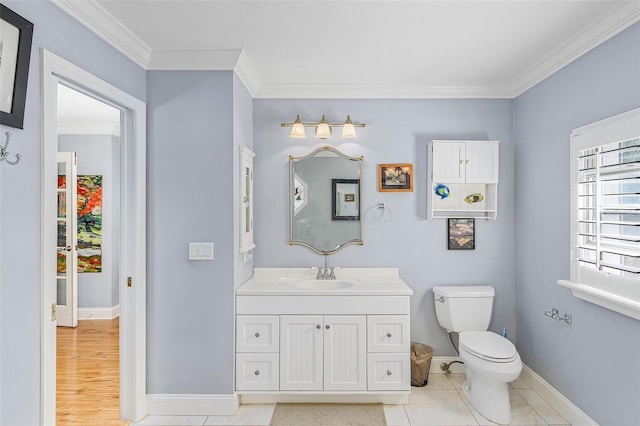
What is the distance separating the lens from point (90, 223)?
4.84 meters

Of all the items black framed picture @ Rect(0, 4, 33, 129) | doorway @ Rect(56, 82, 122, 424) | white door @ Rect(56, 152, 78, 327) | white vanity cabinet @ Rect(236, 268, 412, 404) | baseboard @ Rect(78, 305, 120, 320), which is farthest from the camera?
baseboard @ Rect(78, 305, 120, 320)

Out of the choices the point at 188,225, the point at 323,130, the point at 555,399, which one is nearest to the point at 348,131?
the point at 323,130

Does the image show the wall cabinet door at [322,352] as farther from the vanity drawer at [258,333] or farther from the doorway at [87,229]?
the doorway at [87,229]

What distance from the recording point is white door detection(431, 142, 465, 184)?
3.20 metres

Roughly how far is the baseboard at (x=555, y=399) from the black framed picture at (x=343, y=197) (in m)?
1.86

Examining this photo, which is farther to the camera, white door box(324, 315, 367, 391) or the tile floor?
white door box(324, 315, 367, 391)

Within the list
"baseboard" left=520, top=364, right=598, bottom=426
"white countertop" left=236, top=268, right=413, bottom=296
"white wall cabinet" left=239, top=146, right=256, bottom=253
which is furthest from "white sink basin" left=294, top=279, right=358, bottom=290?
"baseboard" left=520, top=364, right=598, bottom=426

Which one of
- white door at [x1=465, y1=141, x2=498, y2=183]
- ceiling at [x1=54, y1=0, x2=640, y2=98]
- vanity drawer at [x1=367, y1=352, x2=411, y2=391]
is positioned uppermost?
ceiling at [x1=54, y1=0, x2=640, y2=98]

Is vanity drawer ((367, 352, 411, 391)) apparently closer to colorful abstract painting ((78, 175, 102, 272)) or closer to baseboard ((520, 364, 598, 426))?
baseboard ((520, 364, 598, 426))

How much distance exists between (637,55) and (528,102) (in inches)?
43.6

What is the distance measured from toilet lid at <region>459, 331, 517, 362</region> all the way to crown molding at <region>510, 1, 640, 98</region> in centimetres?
193

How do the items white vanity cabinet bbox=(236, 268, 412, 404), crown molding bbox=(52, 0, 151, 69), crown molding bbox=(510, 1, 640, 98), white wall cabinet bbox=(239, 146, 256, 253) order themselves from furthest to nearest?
white wall cabinet bbox=(239, 146, 256, 253)
white vanity cabinet bbox=(236, 268, 412, 404)
crown molding bbox=(510, 1, 640, 98)
crown molding bbox=(52, 0, 151, 69)

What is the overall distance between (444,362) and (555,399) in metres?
0.86

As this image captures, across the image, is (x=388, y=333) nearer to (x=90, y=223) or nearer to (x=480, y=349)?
(x=480, y=349)
